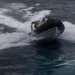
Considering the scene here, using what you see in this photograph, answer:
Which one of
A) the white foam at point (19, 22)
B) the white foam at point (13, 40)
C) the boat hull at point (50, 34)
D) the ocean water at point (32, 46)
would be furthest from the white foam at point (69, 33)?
the white foam at point (19, 22)

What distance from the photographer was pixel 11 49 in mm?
60875

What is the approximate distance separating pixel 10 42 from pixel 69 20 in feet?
72.5

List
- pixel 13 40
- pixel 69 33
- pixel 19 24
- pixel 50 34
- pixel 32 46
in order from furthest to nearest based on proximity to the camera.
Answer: pixel 19 24, pixel 69 33, pixel 50 34, pixel 13 40, pixel 32 46

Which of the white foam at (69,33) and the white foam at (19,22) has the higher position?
the white foam at (19,22)

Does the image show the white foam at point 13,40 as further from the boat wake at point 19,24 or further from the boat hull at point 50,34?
the boat hull at point 50,34

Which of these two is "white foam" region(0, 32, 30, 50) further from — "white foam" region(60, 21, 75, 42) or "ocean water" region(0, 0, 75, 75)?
"white foam" region(60, 21, 75, 42)

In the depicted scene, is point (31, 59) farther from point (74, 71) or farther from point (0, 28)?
point (0, 28)

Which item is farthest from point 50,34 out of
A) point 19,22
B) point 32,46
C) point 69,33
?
point 19,22

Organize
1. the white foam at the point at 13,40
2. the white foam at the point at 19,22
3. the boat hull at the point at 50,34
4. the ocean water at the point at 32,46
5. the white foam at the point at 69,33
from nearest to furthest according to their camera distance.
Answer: the ocean water at the point at 32,46, the white foam at the point at 13,40, the boat hull at the point at 50,34, the white foam at the point at 69,33, the white foam at the point at 19,22

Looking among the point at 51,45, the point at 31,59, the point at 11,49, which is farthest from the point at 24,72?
the point at 51,45

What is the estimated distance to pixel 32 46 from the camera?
63344mm

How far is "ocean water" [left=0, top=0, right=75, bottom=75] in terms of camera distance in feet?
174

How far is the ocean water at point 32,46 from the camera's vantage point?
53062 mm

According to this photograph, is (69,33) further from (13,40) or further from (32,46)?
(13,40)
